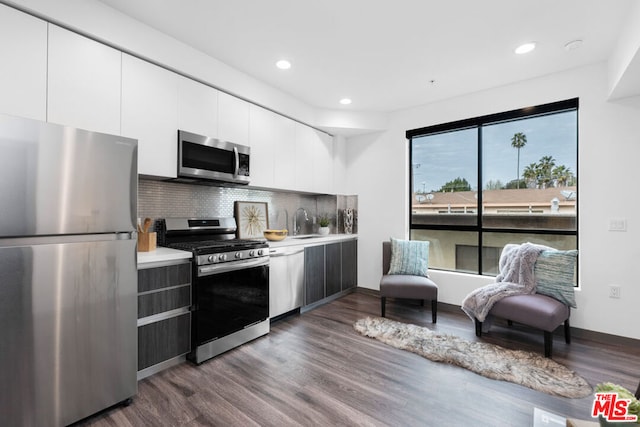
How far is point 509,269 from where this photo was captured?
3078 mm

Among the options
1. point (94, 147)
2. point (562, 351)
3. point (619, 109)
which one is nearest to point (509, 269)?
point (562, 351)

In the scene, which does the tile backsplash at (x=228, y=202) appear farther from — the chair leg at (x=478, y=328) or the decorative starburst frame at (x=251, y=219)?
the chair leg at (x=478, y=328)

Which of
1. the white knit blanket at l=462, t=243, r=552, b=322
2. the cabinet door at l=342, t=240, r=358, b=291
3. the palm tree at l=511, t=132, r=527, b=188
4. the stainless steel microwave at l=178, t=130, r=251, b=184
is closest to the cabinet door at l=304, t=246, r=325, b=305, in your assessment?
the cabinet door at l=342, t=240, r=358, b=291

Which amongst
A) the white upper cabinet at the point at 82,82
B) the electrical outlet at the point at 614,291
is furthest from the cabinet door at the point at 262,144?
the electrical outlet at the point at 614,291

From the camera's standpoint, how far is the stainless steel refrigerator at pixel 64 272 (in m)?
1.46

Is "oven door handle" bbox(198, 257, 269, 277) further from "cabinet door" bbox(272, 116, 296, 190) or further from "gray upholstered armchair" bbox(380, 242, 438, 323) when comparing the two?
"gray upholstered armchair" bbox(380, 242, 438, 323)

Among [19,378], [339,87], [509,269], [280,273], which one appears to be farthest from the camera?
[339,87]

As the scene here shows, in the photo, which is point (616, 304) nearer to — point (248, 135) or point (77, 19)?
point (248, 135)

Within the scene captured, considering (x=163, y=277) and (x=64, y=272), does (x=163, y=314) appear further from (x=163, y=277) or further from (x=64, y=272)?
(x=64, y=272)

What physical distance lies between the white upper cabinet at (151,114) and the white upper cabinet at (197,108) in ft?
0.18

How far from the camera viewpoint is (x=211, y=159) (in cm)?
287

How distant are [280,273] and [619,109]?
371cm

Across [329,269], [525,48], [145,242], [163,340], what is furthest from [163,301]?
[525,48]

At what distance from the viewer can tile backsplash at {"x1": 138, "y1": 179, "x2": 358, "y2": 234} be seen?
282cm
